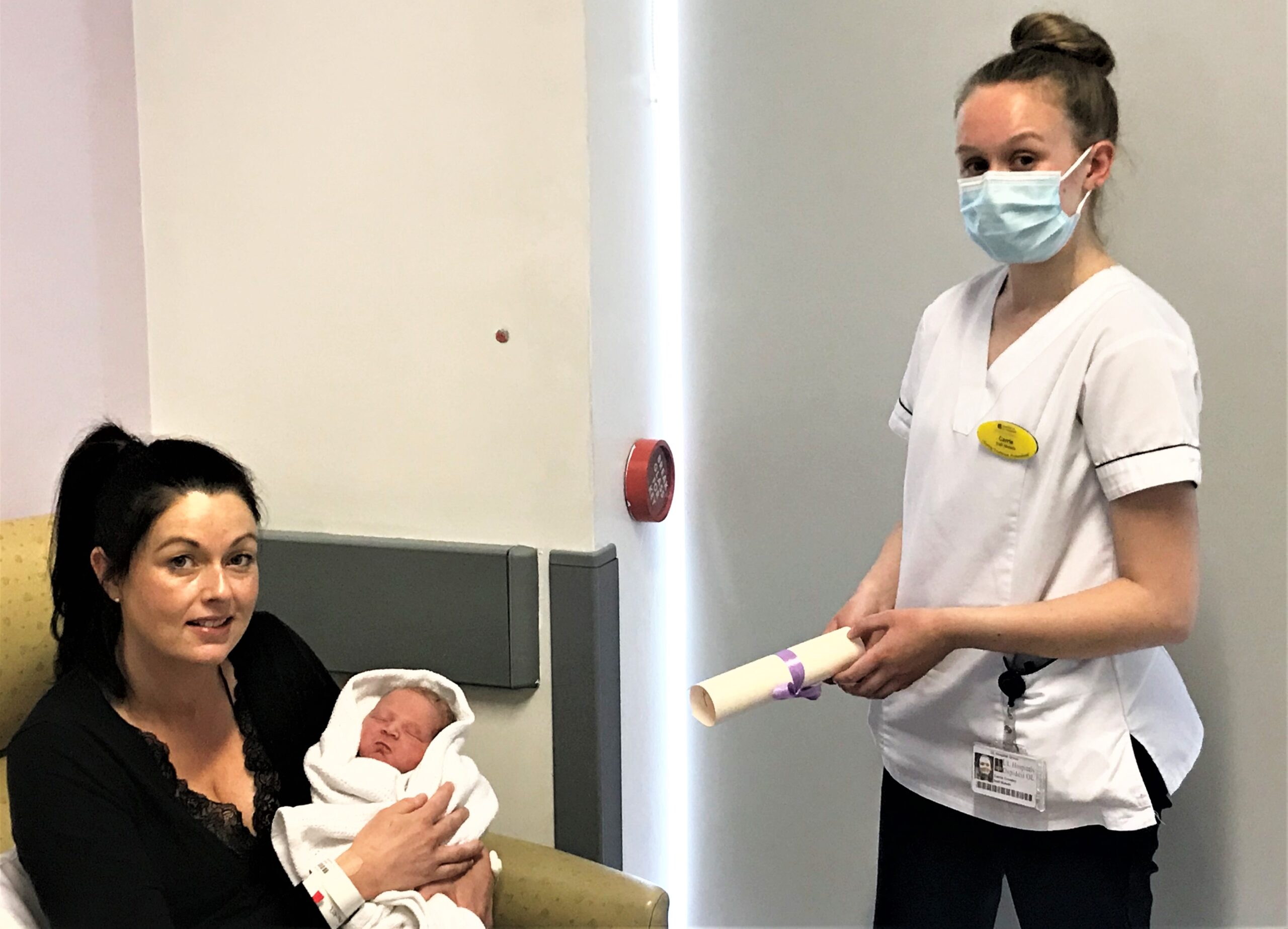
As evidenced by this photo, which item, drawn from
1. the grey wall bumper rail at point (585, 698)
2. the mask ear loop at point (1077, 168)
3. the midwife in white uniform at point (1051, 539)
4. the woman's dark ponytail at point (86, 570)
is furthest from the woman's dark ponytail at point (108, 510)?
the mask ear loop at point (1077, 168)

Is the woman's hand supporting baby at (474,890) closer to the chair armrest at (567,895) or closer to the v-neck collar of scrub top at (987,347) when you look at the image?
the chair armrest at (567,895)

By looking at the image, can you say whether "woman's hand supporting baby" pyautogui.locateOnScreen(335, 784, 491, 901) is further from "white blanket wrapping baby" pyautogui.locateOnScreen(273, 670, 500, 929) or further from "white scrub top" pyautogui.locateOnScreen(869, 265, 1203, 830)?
"white scrub top" pyautogui.locateOnScreen(869, 265, 1203, 830)

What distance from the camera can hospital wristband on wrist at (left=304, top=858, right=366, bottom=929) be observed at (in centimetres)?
146

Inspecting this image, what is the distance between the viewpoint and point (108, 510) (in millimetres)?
1488

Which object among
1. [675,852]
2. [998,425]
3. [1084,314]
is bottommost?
[675,852]

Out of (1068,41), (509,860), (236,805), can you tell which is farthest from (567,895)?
(1068,41)

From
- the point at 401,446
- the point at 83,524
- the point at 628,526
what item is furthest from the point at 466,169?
the point at 83,524

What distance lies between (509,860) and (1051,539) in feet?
3.05

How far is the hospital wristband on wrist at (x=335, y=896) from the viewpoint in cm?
146

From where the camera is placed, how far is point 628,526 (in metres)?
1.97

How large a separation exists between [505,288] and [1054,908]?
1.22 m

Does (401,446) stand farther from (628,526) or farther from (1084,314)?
(1084,314)

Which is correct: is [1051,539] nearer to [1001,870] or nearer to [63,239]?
[1001,870]

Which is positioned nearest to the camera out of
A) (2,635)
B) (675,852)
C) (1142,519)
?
(1142,519)
